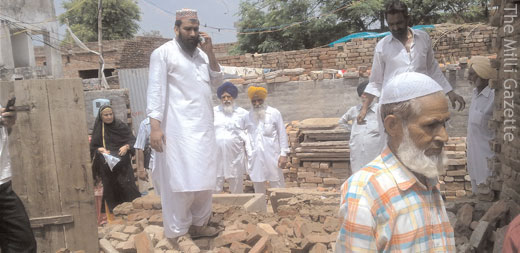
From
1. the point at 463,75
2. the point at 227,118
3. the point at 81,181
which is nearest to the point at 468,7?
the point at 463,75

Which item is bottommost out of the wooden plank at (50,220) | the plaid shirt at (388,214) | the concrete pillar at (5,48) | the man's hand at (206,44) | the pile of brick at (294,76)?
the wooden plank at (50,220)

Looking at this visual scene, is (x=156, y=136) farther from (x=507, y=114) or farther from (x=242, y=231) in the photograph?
(x=507, y=114)

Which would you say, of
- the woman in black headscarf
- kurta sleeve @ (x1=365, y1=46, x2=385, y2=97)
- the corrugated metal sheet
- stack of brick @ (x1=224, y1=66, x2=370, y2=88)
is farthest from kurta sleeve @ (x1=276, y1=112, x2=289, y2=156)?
the corrugated metal sheet

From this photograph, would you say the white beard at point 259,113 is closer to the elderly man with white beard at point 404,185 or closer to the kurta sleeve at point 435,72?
the kurta sleeve at point 435,72

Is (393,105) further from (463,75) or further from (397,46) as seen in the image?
(463,75)

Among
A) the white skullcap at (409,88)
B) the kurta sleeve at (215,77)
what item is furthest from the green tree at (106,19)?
the white skullcap at (409,88)

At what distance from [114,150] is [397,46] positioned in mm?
4230

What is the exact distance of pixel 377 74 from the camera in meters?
A: 3.90

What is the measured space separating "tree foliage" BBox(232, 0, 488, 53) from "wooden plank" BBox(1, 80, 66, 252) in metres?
16.8

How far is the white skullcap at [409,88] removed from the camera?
5.01 ft

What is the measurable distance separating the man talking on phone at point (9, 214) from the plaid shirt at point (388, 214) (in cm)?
277

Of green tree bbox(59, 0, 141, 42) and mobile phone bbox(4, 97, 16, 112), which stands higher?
green tree bbox(59, 0, 141, 42)

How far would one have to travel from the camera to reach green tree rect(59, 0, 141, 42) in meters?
28.6

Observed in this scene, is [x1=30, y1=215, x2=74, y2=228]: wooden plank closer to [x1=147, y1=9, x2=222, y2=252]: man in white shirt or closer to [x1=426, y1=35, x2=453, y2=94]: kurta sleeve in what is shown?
[x1=147, y1=9, x2=222, y2=252]: man in white shirt
